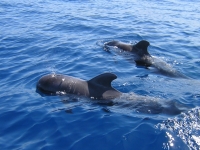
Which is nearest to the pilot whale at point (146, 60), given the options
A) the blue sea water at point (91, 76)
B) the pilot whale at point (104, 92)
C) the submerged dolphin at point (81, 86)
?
the blue sea water at point (91, 76)

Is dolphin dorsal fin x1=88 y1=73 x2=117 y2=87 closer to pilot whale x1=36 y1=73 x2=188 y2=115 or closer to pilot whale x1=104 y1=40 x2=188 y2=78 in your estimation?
pilot whale x1=36 y1=73 x2=188 y2=115

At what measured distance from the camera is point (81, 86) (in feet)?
32.1

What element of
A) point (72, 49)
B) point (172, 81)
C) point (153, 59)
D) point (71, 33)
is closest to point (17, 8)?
point (71, 33)

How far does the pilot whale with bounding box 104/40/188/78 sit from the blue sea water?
1.59ft

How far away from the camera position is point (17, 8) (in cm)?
2747

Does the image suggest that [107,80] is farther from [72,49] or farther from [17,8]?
[17,8]

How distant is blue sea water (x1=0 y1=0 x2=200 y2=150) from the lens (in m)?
7.54

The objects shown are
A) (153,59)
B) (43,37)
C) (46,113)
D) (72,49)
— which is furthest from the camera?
(43,37)

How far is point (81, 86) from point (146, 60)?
17.2ft

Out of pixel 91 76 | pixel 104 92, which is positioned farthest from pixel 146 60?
pixel 104 92

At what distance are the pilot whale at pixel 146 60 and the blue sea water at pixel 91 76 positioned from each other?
0.49 m

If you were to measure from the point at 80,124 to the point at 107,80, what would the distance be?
6.29ft

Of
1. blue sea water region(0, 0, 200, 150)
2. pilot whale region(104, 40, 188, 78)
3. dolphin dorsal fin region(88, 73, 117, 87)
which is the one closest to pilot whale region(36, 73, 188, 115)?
dolphin dorsal fin region(88, 73, 117, 87)

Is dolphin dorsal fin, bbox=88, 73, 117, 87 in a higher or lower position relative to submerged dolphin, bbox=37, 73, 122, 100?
higher
